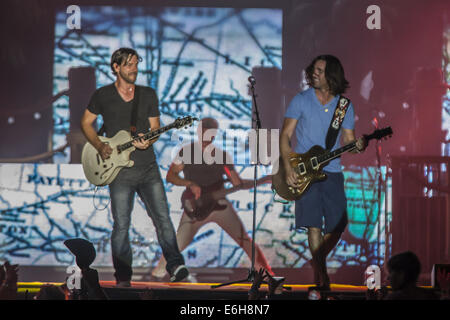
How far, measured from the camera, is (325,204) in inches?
221

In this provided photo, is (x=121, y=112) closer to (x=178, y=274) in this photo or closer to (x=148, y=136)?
(x=148, y=136)

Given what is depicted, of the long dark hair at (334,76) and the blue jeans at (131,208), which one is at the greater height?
the long dark hair at (334,76)

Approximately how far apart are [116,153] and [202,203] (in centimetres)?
117

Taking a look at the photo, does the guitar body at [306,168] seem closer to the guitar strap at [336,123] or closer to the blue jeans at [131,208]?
the guitar strap at [336,123]

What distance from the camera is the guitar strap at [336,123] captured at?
5.61 meters

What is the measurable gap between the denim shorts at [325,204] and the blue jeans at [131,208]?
59.4 inches

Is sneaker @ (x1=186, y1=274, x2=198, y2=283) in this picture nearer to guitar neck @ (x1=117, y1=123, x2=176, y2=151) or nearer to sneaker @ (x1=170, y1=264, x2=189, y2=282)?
sneaker @ (x1=170, y1=264, x2=189, y2=282)

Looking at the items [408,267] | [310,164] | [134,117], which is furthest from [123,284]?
[408,267]

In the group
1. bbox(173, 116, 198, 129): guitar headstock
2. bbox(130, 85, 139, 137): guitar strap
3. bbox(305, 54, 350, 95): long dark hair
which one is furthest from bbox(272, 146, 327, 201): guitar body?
bbox(130, 85, 139, 137): guitar strap

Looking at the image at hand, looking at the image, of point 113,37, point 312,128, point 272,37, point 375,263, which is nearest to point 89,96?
point 113,37

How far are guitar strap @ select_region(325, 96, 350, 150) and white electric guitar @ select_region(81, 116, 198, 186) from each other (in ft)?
4.55

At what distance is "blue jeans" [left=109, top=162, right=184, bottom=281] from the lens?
620 cm

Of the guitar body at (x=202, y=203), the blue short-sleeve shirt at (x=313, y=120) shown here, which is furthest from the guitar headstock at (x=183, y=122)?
the blue short-sleeve shirt at (x=313, y=120)

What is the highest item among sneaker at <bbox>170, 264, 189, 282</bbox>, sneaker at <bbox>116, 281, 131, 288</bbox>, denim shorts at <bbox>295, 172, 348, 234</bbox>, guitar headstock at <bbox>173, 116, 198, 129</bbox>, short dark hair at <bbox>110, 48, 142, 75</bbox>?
short dark hair at <bbox>110, 48, 142, 75</bbox>
